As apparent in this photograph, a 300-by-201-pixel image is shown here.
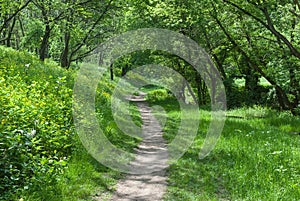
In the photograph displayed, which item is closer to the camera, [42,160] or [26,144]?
[26,144]

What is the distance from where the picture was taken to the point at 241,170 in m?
7.18

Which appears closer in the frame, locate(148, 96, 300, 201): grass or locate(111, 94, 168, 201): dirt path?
locate(148, 96, 300, 201): grass

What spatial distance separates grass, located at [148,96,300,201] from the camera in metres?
6.07

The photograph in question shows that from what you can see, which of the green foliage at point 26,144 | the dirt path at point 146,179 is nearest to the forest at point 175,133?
the green foliage at point 26,144

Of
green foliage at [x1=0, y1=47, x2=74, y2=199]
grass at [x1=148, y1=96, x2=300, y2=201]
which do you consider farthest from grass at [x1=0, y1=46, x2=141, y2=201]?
grass at [x1=148, y1=96, x2=300, y2=201]

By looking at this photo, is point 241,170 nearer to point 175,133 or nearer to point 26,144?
point 26,144

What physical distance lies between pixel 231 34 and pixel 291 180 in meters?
10.8

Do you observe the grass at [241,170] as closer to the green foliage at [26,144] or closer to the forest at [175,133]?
the forest at [175,133]

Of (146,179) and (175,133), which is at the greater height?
(175,133)

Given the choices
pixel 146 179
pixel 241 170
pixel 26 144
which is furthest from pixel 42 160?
pixel 241 170

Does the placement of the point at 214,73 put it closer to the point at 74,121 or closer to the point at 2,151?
the point at 74,121

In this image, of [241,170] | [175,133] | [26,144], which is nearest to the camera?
[26,144]

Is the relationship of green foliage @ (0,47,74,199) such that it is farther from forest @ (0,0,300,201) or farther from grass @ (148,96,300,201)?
grass @ (148,96,300,201)

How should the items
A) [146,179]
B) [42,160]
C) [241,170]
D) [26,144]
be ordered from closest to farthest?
[26,144] → [42,160] → [241,170] → [146,179]
